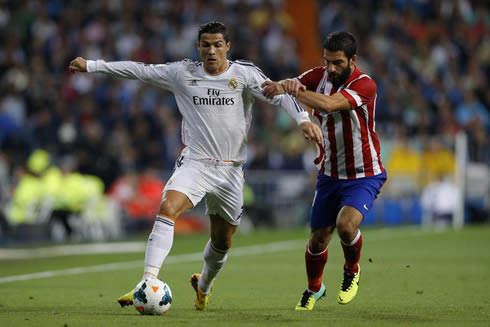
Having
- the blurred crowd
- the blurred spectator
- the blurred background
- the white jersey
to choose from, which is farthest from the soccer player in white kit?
the blurred spectator

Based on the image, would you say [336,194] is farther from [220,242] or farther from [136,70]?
[136,70]

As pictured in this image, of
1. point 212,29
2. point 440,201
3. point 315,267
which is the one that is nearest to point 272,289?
point 315,267

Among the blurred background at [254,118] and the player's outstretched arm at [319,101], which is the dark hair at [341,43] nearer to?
the player's outstretched arm at [319,101]

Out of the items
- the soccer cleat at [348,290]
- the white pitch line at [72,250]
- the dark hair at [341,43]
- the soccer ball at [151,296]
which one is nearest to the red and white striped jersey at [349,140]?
the dark hair at [341,43]

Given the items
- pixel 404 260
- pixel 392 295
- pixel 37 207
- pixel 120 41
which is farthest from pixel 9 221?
pixel 392 295

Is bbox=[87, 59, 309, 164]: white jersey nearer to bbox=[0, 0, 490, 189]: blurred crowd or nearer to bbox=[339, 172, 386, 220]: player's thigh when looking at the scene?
bbox=[339, 172, 386, 220]: player's thigh

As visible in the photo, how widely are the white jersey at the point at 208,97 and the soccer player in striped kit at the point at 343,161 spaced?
1.42ft

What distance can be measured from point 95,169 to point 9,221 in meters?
2.44

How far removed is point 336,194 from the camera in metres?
8.60

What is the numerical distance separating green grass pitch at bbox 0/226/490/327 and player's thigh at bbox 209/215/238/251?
53 centimetres

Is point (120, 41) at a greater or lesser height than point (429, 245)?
greater

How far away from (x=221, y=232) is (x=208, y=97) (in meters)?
1.13

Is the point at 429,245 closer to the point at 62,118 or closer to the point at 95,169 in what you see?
the point at 95,169

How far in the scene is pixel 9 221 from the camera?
63.2ft
